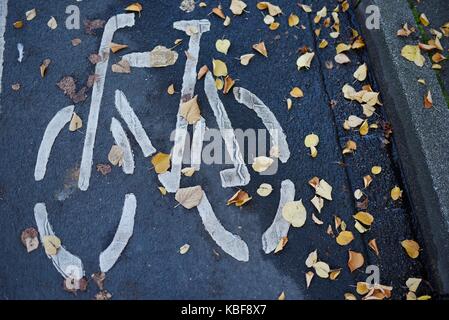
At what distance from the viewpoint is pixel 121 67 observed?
3.33 metres

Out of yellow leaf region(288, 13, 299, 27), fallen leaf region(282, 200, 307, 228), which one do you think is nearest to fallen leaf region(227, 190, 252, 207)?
fallen leaf region(282, 200, 307, 228)

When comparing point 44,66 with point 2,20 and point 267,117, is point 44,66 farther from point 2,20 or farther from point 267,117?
point 267,117

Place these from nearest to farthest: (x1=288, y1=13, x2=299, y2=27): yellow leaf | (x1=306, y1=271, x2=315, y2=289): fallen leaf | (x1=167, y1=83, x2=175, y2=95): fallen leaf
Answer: (x1=306, y1=271, x2=315, y2=289): fallen leaf → (x1=167, y1=83, x2=175, y2=95): fallen leaf → (x1=288, y1=13, x2=299, y2=27): yellow leaf

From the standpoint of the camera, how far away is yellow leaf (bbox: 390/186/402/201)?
2.93 meters

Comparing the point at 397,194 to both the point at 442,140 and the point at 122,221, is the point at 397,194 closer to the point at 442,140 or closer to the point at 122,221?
the point at 442,140

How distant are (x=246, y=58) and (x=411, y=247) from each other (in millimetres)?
1848

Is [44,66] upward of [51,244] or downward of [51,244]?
upward

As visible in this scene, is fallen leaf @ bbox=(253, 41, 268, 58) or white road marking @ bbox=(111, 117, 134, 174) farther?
fallen leaf @ bbox=(253, 41, 268, 58)

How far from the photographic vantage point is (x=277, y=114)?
3156mm

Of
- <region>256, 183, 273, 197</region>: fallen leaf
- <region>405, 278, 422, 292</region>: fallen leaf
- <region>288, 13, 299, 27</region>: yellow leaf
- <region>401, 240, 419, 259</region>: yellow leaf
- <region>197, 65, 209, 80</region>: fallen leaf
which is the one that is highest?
<region>288, 13, 299, 27</region>: yellow leaf

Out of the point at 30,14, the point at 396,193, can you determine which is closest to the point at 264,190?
the point at 396,193

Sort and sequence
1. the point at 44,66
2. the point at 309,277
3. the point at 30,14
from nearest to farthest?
1. the point at 309,277
2. the point at 44,66
3. the point at 30,14

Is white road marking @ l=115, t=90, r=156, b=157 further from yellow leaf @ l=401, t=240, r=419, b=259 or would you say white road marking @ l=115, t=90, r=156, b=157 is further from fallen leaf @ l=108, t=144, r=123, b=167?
yellow leaf @ l=401, t=240, r=419, b=259

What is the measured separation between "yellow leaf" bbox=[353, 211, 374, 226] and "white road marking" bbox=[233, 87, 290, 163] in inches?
24.6
